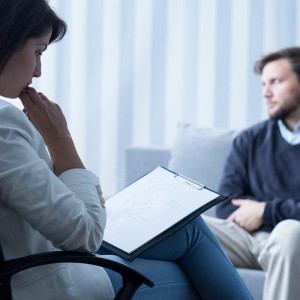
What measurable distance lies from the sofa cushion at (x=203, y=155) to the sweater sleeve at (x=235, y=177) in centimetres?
9

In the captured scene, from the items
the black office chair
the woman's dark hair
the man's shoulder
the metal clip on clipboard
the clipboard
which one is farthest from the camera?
the man's shoulder

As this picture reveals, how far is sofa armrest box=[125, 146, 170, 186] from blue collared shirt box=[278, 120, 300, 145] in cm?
55

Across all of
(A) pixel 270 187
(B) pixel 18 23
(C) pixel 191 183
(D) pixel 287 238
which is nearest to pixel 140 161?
(A) pixel 270 187

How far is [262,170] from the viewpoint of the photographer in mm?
2883

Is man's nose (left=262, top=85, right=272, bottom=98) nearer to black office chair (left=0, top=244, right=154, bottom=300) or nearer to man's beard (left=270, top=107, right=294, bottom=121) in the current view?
man's beard (left=270, top=107, right=294, bottom=121)

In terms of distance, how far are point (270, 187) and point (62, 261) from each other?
1683 mm

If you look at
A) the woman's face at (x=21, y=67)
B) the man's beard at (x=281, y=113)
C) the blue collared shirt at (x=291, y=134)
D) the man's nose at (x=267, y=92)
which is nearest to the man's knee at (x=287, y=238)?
the blue collared shirt at (x=291, y=134)

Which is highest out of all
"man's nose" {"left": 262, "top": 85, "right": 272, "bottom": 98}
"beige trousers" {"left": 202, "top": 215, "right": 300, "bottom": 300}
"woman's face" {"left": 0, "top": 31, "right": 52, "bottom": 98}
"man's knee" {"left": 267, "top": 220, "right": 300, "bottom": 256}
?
"woman's face" {"left": 0, "top": 31, "right": 52, "bottom": 98}

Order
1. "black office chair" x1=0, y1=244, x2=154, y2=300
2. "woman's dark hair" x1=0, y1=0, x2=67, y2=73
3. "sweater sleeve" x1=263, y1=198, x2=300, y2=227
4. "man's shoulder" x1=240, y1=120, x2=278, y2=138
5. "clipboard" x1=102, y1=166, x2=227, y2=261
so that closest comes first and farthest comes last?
"black office chair" x1=0, y1=244, x2=154, y2=300
"woman's dark hair" x1=0, y1=0, x2=67, y2=73
"clipboard" x1=102, y1=166, x2=227, y2=261
"sweater sleeve" x1=263, y1=198, x2=300, y2=227
"man's shoulder" x1=240, y1=120, x2=278, y2=138

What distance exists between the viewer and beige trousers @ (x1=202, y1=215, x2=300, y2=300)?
87.5 inches

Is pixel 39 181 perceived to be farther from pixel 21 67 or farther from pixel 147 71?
pixel 147 71

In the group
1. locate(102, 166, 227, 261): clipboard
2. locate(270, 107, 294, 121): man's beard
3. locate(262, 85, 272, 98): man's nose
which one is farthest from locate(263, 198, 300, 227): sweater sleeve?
locate(102, 166, 227, 261): clipboard

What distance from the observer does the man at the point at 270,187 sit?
91.0 inches

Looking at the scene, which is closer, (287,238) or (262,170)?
(287,238)
